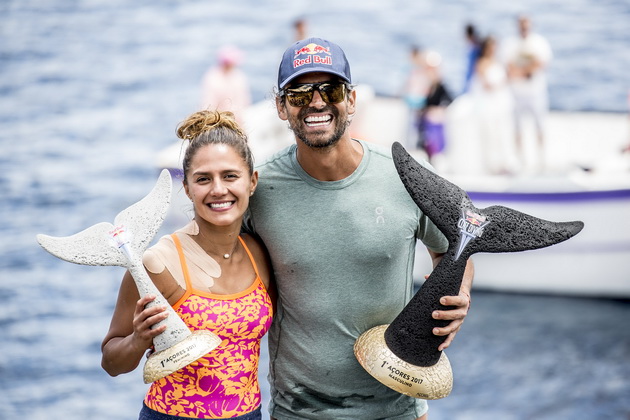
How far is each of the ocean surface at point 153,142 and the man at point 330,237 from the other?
470 mm

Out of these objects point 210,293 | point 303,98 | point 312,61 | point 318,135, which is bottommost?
point 210,293

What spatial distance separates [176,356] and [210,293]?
29 cm

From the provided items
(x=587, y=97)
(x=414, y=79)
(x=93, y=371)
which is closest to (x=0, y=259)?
(x=93, y=371)

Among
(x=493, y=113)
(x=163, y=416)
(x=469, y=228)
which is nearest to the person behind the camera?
(x=469, y=228)

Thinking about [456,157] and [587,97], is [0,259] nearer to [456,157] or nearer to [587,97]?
[456,157]

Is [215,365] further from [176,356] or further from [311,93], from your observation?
[311,93]

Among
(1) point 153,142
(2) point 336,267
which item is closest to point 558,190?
(2) point 336,267

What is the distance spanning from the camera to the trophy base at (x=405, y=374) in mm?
2898

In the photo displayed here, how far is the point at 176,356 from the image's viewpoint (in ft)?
9.00

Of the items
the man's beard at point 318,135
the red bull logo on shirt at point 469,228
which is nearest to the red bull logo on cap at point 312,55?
the man's beard at point 318,135

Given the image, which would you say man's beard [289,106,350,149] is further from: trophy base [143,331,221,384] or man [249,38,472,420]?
trophy base [143,331,221,384]

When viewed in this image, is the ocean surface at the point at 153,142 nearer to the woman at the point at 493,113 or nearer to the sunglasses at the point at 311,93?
the sunglasses at the point at 311,93

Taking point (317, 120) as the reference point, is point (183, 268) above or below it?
below

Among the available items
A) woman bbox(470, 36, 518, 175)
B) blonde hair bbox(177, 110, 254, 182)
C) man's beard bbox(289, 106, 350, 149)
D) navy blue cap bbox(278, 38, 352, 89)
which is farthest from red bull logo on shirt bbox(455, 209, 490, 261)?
woman bbox(470, 36, 518, 175)
